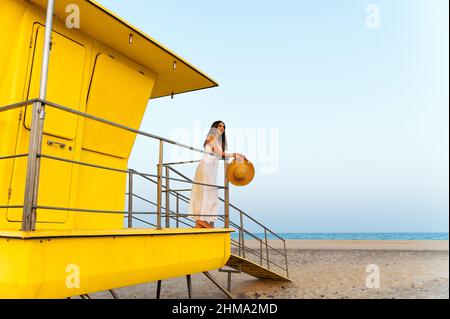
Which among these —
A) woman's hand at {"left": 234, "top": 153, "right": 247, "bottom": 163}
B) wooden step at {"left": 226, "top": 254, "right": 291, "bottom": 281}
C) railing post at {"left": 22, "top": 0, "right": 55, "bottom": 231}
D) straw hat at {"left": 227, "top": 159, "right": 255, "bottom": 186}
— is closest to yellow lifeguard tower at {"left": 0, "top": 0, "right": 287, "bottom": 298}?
railing post at {"left": 22, "top": 0, "right": 55, "bottom": 231}

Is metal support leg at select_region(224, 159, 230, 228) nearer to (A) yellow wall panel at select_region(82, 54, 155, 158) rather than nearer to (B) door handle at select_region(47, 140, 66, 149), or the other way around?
(A) yellow wall panel at select_region(82, 54, 155, 158)

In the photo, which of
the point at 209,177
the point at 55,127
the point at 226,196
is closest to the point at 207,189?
the point at 209,177

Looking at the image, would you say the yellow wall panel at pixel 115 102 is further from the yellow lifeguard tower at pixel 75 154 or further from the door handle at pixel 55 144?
the door handle at pixel 55 144

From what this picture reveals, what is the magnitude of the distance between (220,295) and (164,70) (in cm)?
683

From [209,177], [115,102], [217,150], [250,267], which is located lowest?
[250,267]

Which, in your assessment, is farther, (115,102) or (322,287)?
(322,287)

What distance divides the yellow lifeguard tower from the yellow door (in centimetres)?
1

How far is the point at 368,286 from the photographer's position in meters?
10.8

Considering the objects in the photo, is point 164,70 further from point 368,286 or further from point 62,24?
point 368,286

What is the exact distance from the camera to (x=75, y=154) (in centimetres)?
458

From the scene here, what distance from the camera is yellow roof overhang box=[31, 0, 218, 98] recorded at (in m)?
4.22

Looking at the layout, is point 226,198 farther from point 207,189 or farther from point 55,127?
point 55,127

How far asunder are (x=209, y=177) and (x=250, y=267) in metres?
4.83
